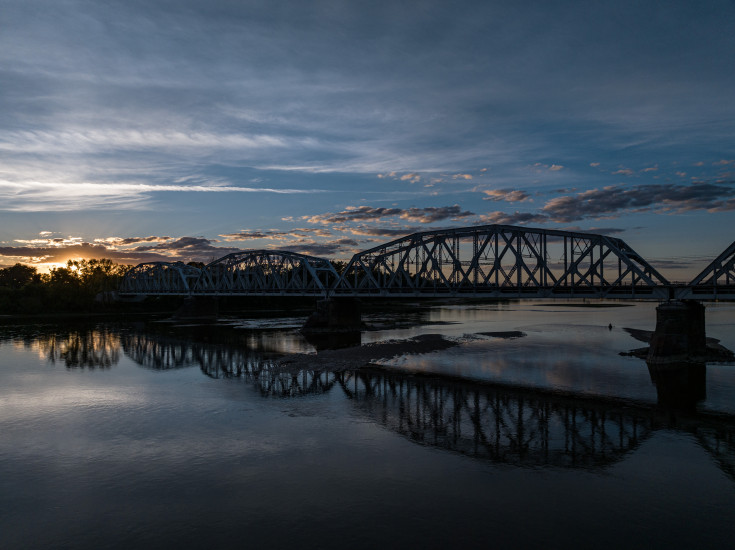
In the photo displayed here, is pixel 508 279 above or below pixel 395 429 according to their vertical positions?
above

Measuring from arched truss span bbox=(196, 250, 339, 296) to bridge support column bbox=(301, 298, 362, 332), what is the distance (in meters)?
4.67

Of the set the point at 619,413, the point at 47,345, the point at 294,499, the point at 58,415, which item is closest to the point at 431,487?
the point at 294,499

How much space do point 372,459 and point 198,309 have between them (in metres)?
105

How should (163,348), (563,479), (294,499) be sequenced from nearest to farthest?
(294,499) → (563,479) → (163,348)

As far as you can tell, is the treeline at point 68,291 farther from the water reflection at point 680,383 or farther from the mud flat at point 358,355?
the water reflection at point 680,383

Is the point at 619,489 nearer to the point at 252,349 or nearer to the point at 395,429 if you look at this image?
the point at 395,429

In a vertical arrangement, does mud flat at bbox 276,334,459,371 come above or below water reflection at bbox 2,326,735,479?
below

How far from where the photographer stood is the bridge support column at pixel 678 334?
4212 centimetres

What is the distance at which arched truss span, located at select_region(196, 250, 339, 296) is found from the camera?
306ft

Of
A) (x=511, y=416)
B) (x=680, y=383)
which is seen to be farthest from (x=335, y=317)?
(x=511, y=416)

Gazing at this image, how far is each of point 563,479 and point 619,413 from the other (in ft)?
36.0

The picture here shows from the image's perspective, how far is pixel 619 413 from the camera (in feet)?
87.0

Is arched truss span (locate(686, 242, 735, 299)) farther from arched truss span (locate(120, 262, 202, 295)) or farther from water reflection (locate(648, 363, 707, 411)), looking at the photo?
arched truss span (locate(120, 262, 202, 295))

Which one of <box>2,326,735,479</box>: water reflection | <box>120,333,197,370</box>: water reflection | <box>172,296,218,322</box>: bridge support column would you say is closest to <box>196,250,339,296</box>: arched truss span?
<box>172,296,218,322</box>: bridge support column
